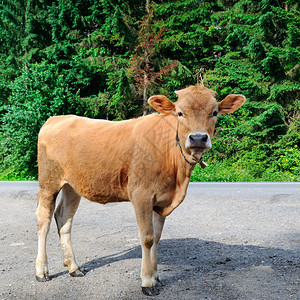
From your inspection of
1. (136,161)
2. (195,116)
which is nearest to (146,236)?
(136,161)

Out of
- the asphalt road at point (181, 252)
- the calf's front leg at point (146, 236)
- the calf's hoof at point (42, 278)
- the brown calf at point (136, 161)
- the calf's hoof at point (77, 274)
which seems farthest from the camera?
the calf's hoof at point (77, 274)

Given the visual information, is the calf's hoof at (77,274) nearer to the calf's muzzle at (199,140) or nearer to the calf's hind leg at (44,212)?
the calf's hind leg at (44,212)

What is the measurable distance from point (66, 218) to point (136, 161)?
1.42 metres

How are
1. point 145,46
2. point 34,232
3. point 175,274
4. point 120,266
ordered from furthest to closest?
point 145,46
point 34,232
point 120,266
point 175,274

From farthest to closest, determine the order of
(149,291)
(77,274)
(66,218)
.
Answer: (66,218) → (77,274) → (149,291)

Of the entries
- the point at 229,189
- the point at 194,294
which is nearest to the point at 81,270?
the point at 194,294

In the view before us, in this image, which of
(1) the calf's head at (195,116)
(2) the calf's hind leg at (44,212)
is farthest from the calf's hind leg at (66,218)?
(1) the calf's head at (195,116)

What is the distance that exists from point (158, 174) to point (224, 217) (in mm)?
4438

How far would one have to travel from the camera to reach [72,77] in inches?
810

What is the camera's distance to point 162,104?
12.5ft

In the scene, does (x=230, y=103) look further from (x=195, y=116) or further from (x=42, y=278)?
(x=42, y=278)

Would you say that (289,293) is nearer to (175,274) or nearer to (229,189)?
(175,274)

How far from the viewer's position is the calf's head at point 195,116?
130 inches

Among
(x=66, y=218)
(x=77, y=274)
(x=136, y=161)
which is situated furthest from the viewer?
(x=66, y=218)
